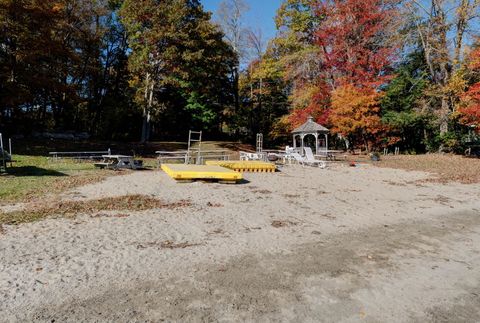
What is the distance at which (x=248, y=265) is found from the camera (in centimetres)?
465

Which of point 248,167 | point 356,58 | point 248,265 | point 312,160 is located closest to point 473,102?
point 356,58

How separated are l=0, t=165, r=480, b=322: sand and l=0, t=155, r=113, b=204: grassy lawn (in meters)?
1.52

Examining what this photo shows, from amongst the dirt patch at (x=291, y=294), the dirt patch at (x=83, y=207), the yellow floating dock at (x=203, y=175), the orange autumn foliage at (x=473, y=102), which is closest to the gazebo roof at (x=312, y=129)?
the orange autumn foliage at (x=473, y=102)

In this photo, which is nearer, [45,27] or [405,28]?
[45,27]

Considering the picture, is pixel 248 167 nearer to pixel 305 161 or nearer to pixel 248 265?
pixel 305 161

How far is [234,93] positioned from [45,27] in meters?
19.1

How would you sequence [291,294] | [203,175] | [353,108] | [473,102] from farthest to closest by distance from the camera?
[353,108], [473,102], [203,175], [291,294]

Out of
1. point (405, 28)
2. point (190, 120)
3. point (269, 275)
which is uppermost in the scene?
point (405, 28)

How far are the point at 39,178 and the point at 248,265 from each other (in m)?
9.64

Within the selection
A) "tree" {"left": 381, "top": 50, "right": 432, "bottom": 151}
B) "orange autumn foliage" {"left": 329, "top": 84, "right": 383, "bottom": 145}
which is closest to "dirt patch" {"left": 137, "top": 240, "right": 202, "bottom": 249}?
"orange autumn foliage" {"left": 329, "top": 84, "right": 383, "bottom": 145}

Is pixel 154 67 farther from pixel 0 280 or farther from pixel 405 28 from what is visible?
pixel 0 280

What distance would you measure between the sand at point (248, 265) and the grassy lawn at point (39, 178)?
152 centimetres

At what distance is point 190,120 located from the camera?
111 ft

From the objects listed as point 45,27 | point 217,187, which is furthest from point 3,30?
point 217,187
